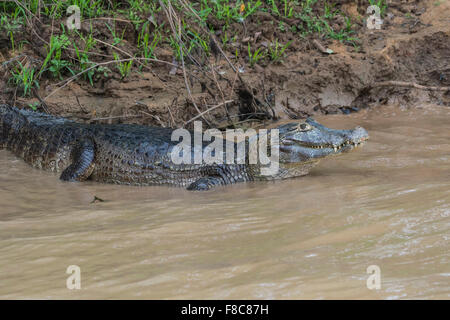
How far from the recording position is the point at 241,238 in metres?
2.88

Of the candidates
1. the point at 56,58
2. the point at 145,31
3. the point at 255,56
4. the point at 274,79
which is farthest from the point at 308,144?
the point at 56,58

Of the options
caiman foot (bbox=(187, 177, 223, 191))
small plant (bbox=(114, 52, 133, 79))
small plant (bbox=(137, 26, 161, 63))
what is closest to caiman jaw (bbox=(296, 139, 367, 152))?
caiman foot (bbox=(187, 177, 223, 191))

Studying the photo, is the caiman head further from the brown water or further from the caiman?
the brown water

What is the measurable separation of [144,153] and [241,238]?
2.63 m

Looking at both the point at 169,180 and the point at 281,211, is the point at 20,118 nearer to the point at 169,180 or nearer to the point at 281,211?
the point at 169,180

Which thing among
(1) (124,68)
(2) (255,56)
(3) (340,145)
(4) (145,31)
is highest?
(4) (145,31)

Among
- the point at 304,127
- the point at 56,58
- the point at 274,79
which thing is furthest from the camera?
the point at 274,79

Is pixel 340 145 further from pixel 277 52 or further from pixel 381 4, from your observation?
pixel 381 4

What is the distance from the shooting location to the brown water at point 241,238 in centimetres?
223

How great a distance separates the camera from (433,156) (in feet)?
16.2

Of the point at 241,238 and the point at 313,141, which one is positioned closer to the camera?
the point at 241,238

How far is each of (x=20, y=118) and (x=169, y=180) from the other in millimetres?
2149

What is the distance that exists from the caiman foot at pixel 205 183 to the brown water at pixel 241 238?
0.67ft

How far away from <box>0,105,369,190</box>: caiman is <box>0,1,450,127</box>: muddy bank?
2.41 ft
